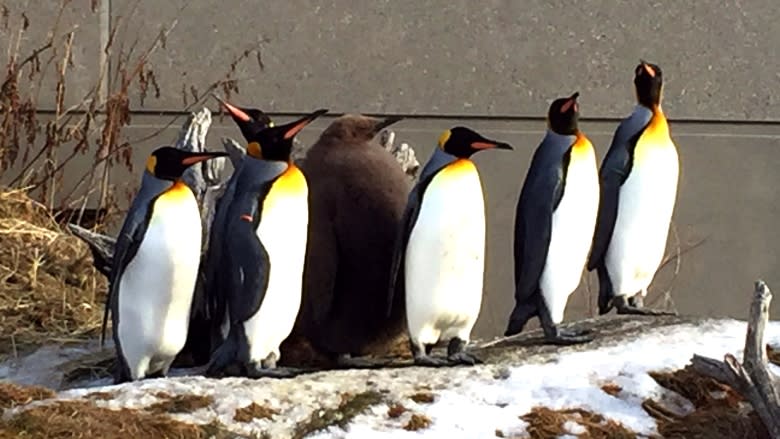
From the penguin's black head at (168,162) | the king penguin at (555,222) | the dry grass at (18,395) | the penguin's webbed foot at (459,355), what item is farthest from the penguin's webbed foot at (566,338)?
the dry grass at (18,395)

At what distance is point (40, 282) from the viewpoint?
5.82 metres

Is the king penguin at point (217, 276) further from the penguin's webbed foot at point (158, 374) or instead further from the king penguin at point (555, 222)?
the king penguin at point (555, 222)

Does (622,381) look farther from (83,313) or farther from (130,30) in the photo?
(130,30)

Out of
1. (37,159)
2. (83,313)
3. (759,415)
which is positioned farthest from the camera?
(37,159)

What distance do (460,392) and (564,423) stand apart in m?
Answer: 0.31

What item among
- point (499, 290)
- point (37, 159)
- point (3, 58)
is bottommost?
point (499, 290)

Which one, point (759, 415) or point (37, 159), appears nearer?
point (759, 415)

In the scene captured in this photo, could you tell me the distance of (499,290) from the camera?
6816 millimetres

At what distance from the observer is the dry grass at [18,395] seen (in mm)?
3717

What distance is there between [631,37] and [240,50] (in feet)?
6.24

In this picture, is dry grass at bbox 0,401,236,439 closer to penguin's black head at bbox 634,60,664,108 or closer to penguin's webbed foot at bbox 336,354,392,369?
penguin's webbed foot at bbox 336,354,392,369

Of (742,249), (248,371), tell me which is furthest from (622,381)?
(742,249)

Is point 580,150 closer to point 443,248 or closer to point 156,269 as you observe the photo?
point 443,248

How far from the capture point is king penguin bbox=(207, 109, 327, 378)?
414 centimetres
